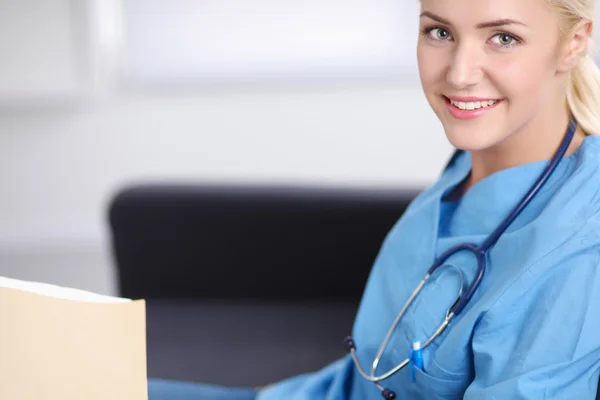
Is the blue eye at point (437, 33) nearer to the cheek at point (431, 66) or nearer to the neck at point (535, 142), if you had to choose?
the cheek at point (431, 66)

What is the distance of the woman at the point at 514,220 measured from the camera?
91 cm

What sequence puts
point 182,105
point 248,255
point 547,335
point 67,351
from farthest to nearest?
point 182,105
point 248,255
point 547,335
point 67,351

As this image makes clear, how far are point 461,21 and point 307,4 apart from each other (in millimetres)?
1771

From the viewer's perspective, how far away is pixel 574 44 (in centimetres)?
101

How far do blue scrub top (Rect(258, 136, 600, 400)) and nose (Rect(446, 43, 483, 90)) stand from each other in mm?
167

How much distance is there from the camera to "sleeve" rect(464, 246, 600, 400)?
35.2 inches

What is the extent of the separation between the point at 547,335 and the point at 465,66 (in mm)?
308

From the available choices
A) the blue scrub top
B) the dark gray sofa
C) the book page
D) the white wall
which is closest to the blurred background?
the white wall

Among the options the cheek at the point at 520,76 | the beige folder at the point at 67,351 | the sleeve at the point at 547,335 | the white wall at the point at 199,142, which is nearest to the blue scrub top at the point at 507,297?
the sleeve at the point at 547,335

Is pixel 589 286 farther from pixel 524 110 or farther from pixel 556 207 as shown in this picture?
pixel 524 110

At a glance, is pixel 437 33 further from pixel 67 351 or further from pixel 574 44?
pixel 67 351

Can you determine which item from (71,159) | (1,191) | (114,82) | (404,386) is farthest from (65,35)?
(404,386)

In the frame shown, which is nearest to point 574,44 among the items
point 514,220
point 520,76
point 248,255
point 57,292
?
point 520,76

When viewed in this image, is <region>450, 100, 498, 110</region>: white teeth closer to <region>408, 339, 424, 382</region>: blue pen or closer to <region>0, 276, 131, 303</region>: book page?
<region>408, 339, 424, 382</region>: blue pen
